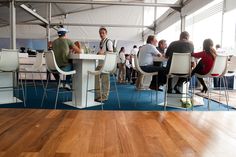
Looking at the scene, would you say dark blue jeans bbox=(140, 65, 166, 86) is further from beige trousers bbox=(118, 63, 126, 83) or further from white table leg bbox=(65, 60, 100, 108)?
beige trousers bbox=(118, 63, 126, 83)

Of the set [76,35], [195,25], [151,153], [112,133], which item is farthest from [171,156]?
[76,35]

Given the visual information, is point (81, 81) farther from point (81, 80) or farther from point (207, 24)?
point (207, 24)

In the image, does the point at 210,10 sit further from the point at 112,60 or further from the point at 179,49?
the point at 112,60

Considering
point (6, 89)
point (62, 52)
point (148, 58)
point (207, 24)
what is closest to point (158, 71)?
point (148, 58)

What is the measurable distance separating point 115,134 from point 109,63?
104 inches

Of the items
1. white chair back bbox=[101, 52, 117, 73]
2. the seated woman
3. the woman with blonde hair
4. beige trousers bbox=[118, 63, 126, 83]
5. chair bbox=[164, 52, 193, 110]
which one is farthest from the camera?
beige trousers bbox=[118, 63, 126, 83]

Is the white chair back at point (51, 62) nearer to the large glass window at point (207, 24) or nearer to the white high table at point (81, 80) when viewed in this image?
the white high table at point (81, 80)

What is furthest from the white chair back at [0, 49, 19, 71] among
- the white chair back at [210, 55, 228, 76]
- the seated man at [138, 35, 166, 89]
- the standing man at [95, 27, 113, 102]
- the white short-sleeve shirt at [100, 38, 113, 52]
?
the white chair back at [210, 55, 228, 76]

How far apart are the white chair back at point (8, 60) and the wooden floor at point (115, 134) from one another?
236 centimetres

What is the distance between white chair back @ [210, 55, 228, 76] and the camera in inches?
152

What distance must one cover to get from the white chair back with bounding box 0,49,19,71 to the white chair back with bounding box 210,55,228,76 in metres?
3.08

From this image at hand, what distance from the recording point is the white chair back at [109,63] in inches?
154

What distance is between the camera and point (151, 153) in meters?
1.14

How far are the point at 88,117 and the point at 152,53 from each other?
2.84 meters
